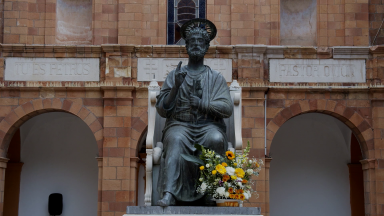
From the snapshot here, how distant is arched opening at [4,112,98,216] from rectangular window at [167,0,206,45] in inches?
162

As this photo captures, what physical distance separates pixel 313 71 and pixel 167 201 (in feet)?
30.0

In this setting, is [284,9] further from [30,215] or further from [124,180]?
[30,215]

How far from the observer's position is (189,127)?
23.2 ft

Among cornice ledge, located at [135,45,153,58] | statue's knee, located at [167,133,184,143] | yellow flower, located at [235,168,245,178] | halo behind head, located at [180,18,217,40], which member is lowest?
yellow flower, located at [235,168,245,178]

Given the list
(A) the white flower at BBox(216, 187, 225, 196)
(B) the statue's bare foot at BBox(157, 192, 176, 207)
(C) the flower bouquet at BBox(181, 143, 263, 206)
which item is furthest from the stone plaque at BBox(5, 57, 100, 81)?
(A) the white flower at BBox(216, 187, 225, 196)

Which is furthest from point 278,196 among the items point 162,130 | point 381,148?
point 162,130

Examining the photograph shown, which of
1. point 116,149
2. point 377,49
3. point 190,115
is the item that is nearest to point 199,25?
point 190,115

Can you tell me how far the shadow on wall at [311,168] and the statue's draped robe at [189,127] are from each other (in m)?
10.4

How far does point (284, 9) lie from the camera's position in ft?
52.1

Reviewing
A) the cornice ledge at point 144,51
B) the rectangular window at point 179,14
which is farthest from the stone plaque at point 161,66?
the rectangular window at point 179,14

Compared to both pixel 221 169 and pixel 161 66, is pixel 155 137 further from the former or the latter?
pixel 161 66

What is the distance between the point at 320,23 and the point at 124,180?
574 cm

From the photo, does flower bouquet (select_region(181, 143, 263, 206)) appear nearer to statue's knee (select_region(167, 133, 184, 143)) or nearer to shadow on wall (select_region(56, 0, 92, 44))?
statue's knee (select_region(167, 133, 184, 143))

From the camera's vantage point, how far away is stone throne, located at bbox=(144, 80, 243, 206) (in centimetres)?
696
